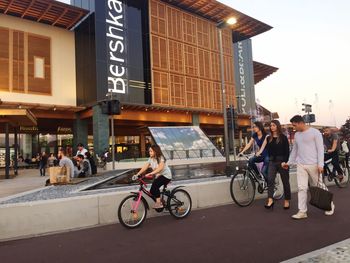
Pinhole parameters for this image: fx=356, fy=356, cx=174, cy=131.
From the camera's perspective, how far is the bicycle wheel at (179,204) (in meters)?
7.10

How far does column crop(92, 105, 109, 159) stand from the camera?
3172cm

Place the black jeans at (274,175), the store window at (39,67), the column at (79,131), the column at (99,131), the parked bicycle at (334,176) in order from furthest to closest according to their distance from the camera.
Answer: the column at (79,131)
the store window at (39,67)
the column at (99,131)
the parked bicycle at (334,176)
the black jeans at (274,175)

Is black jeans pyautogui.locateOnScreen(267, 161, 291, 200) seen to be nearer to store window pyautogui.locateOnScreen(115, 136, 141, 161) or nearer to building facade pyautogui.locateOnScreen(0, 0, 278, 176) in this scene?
building facade pyautogui.locateOnScreen(0, 0, 278, 176)

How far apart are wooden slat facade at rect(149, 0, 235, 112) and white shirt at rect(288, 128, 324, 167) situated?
28756 millimetres

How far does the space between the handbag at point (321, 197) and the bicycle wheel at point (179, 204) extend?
2.44 m

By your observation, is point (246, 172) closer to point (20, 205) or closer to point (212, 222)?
point (212, 222)

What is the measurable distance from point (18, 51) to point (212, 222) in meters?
29.9

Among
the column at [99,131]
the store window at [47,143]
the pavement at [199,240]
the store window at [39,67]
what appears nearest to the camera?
the pavement at [199,240]

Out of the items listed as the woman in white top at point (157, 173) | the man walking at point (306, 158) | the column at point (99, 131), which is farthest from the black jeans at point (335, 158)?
the column at point (99, 131)

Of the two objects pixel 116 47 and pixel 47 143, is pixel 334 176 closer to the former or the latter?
pixel 116 47

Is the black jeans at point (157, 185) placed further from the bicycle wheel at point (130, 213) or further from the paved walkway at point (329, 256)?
the paved walkway at point (329, 256)

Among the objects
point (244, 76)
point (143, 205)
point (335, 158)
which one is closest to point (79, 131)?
point (244, 76)

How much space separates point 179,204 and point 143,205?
2.81 ft

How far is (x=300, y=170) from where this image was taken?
680cm
